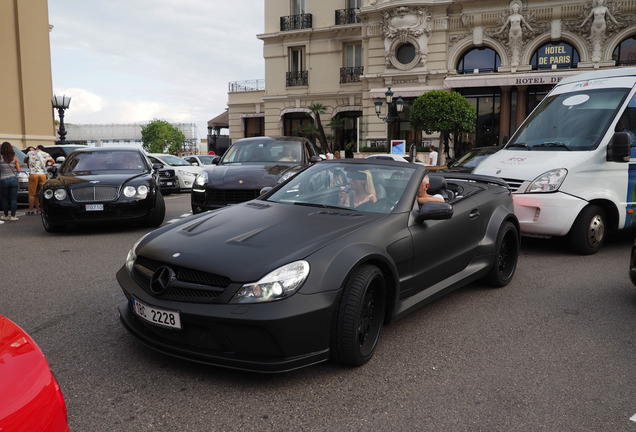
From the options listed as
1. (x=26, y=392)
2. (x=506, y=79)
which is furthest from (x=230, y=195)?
(x=506, y=79)

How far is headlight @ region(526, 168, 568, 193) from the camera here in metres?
6.88

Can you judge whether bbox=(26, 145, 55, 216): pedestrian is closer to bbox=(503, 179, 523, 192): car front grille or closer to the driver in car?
the driver in car

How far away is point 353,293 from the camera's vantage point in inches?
130

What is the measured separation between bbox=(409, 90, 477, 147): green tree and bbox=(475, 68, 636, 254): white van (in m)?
17.4

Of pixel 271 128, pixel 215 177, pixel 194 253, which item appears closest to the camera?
pixel 194 253

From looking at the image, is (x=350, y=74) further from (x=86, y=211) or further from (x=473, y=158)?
(x=86, y=211)

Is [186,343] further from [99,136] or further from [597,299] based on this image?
[99,136]

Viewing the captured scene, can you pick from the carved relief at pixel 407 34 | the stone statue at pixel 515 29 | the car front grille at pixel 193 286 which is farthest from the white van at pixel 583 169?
the carved relief at pixel 407 34

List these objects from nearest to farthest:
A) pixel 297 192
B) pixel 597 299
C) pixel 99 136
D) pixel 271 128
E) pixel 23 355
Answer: pixel 23 355 → pixel 297 192 → pixel 597 299 → pixel 271 128 → pixel 99 136

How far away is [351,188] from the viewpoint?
14.6 feet

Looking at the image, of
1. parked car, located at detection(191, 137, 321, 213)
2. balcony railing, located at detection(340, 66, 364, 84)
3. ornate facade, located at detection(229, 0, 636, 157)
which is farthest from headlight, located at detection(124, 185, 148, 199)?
balcony railing, located at detection(340, 66, 364, 84)

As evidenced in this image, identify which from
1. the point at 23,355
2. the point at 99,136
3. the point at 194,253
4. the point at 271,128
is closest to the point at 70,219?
the point at 194,253

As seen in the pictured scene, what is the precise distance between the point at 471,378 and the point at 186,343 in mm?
1780

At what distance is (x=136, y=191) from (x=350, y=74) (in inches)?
1128
